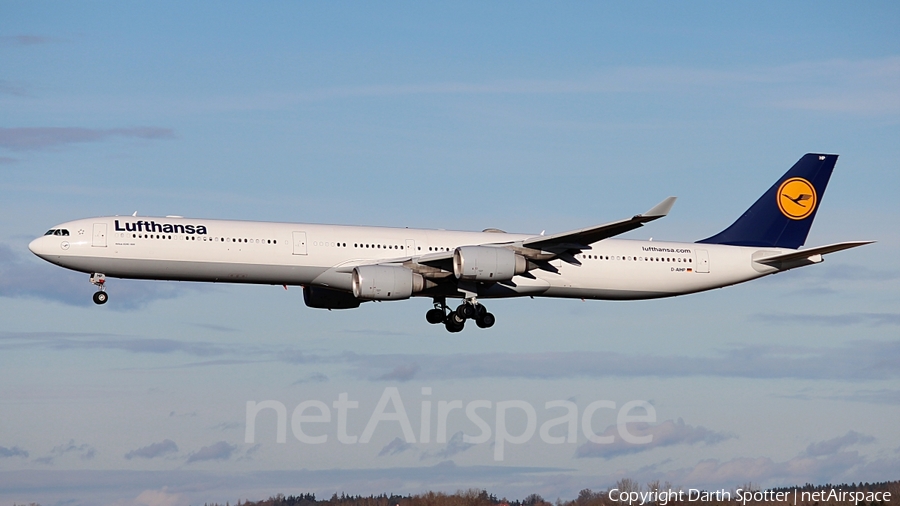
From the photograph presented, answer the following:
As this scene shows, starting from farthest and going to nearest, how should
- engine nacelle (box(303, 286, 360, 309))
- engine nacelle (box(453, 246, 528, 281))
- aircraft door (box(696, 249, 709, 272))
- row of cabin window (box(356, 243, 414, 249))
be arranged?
aircraft door (box(696, 249, 709, 272)) < engine nacelle (box(303, 286, 360, 309)) < row of cabin window (box(356, 243, 414, 249)) < engine nacelle (box(453, 246, 528, 281))

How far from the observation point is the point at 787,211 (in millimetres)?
61344

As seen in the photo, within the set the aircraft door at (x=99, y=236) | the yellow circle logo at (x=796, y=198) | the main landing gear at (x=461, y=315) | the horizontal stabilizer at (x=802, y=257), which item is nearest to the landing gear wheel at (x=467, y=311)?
the main landing gear at (x=461, y=315)

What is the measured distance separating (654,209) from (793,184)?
58.9 feet

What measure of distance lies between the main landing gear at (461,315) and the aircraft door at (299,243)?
7.48 m

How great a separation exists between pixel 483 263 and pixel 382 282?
14.0 feet

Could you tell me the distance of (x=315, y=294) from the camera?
5666 centimetres

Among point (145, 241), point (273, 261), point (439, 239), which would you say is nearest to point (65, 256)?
point (145, 241)

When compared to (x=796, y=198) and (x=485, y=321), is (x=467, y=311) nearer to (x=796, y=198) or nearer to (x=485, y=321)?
(x=485, y=321)

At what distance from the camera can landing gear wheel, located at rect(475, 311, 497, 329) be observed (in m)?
55.5

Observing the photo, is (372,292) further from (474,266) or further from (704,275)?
(704,275)

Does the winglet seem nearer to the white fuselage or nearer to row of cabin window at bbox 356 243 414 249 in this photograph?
the white fuselage

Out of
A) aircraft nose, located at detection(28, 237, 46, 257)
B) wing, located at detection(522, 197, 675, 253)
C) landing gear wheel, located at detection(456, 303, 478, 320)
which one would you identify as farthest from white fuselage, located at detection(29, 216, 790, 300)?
wing, located at detection(522, 197, 675, 253)

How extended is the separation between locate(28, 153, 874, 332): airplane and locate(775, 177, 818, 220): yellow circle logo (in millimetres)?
2698

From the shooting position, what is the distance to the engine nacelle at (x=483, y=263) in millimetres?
50906
